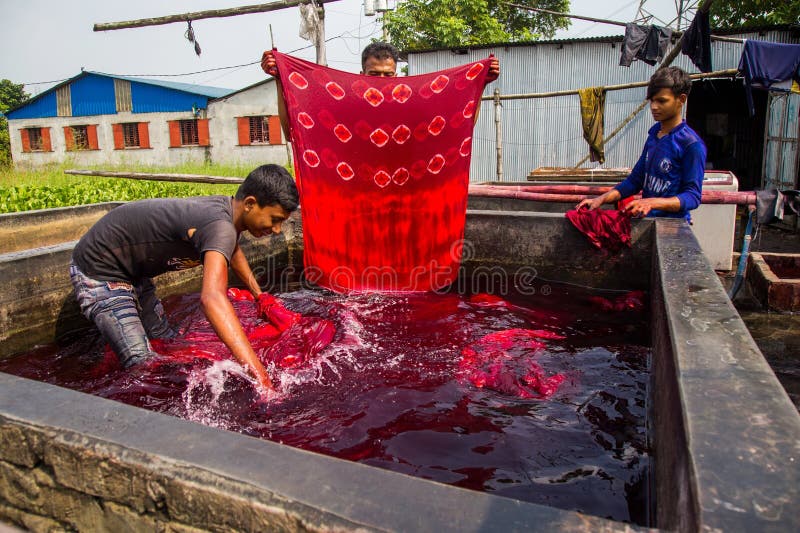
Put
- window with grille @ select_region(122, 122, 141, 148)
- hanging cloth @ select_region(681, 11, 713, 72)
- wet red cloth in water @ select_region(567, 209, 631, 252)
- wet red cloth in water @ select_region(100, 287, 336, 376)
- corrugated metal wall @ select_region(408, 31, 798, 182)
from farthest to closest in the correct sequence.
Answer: window with grille @ select_region(122, 122, 141, 148), corrugated metal wall @ select_region(408, 31, 798, 182), hanging cloth @ select_region(681, 11, 713, 72), wet red cloth in water @ select_region(567, 209, 631, 252), wet red cloth in water @ select_region(100, 287, 336, 376)

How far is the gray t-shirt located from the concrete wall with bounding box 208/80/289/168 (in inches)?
841

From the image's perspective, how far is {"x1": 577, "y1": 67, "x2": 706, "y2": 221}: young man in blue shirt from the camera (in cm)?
369

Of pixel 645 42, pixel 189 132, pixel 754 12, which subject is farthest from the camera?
pixel 189 132

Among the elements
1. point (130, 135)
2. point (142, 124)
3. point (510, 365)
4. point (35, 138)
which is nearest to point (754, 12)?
point (510, 365)

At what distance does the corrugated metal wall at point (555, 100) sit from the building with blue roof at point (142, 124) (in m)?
11.8

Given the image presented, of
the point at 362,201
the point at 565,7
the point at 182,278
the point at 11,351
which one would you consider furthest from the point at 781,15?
the point at 11,351

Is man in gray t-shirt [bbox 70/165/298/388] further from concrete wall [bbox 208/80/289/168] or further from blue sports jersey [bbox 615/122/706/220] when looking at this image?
concrete wall [bbox 208/80/289/168]

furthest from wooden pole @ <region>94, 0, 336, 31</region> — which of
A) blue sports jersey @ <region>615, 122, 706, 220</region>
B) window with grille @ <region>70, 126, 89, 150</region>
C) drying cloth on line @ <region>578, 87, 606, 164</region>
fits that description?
window with grille @ <region>70, 126, 89, 150</region>

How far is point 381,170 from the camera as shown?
460 cm

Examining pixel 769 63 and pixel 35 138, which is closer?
pixel 769 63

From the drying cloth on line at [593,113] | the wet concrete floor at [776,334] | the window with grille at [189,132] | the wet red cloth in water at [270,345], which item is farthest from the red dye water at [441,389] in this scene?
the window with grille at [189,132]

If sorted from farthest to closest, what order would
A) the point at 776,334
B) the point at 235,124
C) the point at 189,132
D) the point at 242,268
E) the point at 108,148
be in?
the point at 108,148
the point at 189,132
the point at 235,124
the point at 776,334
the point at 242,268

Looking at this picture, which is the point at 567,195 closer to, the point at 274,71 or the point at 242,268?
the point at 274,71

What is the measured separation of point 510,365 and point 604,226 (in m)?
1.94
